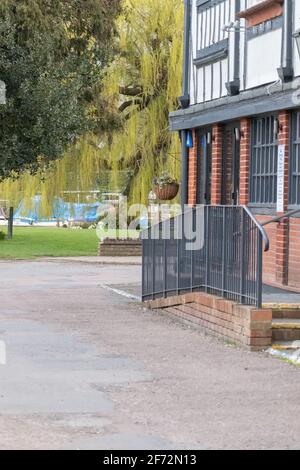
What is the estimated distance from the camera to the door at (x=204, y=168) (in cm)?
2353

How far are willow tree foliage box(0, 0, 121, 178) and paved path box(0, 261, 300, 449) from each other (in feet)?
24.1

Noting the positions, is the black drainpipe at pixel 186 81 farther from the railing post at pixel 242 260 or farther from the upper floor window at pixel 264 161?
the railing post at pixel 242 260

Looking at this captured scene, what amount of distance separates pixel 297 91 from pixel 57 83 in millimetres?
9590

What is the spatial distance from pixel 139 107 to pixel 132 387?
28.5 metres

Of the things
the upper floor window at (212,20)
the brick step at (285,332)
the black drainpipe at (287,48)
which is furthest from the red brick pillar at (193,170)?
the brick step at (285,332)

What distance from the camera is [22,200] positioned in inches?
1726

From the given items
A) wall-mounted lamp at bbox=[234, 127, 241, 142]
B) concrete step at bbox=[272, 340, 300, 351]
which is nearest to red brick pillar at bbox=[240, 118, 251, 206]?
wall-mounted lamp at bbox=[234, 127, 241, 142]

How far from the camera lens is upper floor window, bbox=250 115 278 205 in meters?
19.9

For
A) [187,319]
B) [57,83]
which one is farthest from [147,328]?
[57,83]

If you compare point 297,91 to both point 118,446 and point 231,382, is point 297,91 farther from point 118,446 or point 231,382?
point 118,446

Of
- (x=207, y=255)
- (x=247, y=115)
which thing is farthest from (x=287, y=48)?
(x=207, y=255)

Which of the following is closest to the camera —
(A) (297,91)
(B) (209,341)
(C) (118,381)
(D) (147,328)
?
(C) (118,381)

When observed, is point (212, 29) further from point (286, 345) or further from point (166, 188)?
point (286, 345)

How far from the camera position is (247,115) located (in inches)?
808
